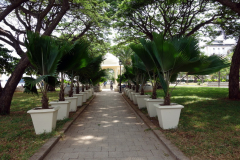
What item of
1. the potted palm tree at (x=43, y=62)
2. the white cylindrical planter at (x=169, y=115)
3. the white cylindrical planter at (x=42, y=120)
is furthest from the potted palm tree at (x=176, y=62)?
the white cylindrical planter at (x=42, y=120)

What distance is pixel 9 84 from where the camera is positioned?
6.79 m

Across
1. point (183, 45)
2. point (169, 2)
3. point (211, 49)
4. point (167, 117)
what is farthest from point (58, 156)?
point (211, 49)

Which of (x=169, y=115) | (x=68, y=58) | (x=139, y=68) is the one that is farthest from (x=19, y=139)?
(x=139, y=68)

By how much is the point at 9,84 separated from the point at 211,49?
74491 millimetres

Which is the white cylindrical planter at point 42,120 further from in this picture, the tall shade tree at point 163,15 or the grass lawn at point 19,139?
the tall shade tree at point 163,15

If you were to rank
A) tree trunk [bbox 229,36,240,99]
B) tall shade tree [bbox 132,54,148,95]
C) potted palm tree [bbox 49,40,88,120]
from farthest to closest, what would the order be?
tree trunk [bbox 229,36,240,99], tall shade tree [bbox 132,54,148,95], potted palm tree [bbox 49,40,88,120]

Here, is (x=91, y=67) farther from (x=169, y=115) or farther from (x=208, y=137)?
(x=208, y=137)

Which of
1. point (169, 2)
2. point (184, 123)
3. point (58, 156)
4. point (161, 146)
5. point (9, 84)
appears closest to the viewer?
point (58, 156)

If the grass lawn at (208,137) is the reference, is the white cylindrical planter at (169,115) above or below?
above

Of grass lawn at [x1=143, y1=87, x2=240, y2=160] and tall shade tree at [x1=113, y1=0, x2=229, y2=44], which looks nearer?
grass lawn at [x1=143, y1=87, x2=240, y2=160]

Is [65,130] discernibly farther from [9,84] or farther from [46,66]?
[9,84]

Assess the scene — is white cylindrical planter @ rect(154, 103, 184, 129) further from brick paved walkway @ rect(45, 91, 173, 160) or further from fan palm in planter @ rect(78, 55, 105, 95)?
fan palm in planter @ rect(78, 55, 105, 95)

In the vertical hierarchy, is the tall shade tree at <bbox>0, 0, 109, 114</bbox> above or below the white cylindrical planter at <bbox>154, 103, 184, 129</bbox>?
above

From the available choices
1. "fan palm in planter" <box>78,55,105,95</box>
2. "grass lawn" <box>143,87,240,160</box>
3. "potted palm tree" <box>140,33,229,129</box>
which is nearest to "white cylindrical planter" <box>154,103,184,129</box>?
"potted palm tree" <box>140,33,229,129</box>
